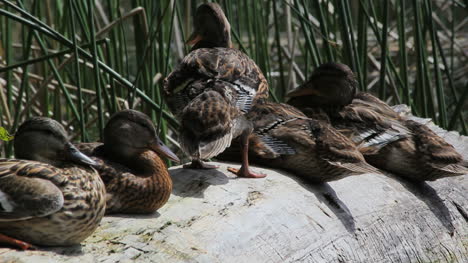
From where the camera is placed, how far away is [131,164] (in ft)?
11.5

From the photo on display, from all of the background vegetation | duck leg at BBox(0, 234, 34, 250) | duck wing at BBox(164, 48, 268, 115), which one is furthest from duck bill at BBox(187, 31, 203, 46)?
duck leg at BBox(0, 234, 34, 250)

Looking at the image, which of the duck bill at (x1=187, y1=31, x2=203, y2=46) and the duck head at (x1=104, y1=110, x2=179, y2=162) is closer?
the duck head at (x1=104, y1=110, x2=179, y2=162)

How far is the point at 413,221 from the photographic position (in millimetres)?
3793

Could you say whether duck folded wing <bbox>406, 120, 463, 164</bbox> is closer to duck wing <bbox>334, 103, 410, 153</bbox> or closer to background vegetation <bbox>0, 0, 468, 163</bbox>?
duck wing <bbox>334, 103, 410, 153</bbox>

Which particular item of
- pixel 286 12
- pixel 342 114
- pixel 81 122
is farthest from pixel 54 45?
pixel 342 114

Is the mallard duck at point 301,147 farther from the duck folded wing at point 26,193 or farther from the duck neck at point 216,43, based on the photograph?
the duck folded wing at point 26,193

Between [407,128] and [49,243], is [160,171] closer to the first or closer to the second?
[49,243]

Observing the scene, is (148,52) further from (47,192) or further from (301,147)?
(47,192)

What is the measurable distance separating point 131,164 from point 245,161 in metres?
0.60

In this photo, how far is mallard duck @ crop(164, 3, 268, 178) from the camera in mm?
3635

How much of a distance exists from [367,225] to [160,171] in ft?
3.37

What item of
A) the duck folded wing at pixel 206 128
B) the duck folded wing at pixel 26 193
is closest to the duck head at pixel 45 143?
the duck folded wing at pixel 26 193

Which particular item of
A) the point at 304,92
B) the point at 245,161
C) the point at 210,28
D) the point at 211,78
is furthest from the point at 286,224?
the point at 210,28

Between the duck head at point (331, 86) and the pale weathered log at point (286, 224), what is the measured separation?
0.66m
